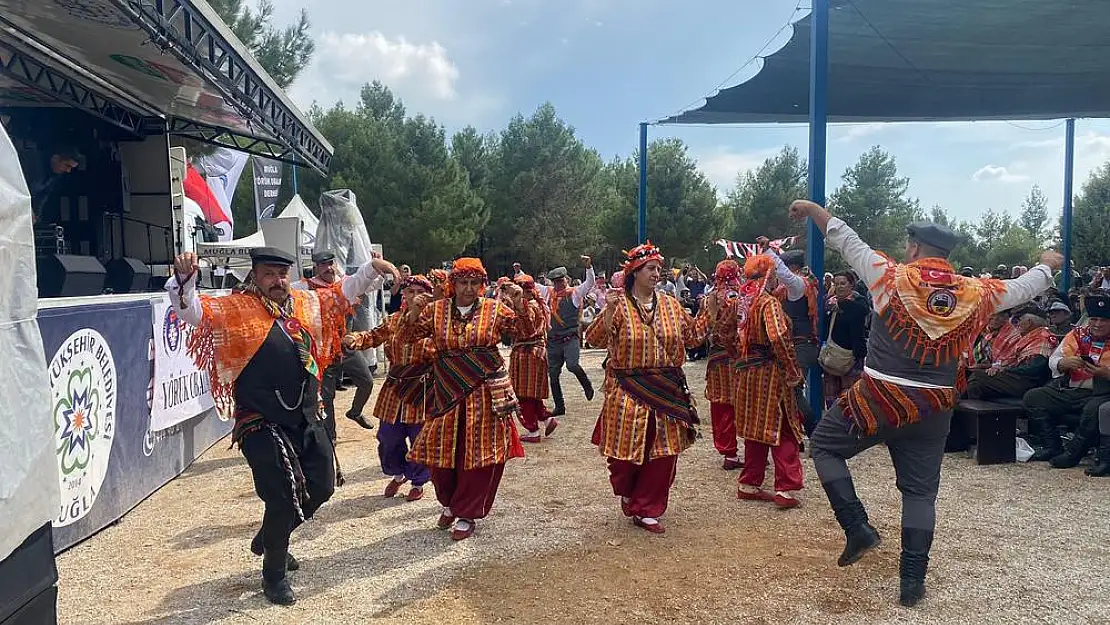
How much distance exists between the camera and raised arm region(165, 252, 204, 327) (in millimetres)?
3309

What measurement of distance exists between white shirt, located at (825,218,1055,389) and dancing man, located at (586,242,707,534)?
1.23 m

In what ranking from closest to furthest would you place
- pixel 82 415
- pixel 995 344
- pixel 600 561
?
pixel 600 561 → pixel 82 415 → pixel 995 344

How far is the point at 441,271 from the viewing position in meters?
5.02

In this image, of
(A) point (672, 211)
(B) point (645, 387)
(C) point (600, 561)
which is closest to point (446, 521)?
(C) point (600, 561)

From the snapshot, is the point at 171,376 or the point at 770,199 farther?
the point at 770,199

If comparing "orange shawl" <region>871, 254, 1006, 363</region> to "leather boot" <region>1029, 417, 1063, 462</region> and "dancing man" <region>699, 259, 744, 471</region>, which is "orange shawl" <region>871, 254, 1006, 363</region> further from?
"leather boot" <region>1029, 417, 1063, 462</region>

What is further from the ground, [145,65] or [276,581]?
[145,65]

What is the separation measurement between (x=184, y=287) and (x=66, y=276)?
179 inches

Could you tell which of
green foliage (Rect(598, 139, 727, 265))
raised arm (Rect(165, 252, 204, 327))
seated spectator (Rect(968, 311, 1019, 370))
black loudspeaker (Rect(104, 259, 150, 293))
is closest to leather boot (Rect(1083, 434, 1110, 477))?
seated spectator (Rect(968, 311, 1019, 370))

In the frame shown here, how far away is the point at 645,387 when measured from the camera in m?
4.57

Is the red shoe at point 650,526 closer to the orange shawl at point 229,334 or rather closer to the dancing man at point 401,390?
the dancing man at point 401,390

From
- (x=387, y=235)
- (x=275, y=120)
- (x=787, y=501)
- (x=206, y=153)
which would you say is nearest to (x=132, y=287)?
(x=275, y=120)

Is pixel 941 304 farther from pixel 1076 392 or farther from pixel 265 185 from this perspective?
pixel 265 185

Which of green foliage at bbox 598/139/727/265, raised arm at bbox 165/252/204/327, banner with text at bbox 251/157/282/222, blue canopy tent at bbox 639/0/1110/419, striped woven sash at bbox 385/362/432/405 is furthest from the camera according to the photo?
green foliage at bbox 598/139/727/265
